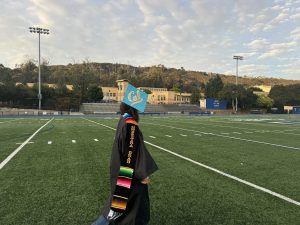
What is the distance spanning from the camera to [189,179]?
7.31 m

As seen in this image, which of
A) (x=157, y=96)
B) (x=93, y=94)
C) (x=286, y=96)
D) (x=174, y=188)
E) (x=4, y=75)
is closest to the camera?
(x=174, y=188)

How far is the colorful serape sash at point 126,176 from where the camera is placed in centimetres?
315

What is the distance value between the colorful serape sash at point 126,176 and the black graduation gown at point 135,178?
0.12 ft

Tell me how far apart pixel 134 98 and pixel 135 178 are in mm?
815

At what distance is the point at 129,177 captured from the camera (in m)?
3.17

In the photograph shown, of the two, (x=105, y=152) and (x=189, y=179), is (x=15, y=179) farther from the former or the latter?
(x=105, y=152)

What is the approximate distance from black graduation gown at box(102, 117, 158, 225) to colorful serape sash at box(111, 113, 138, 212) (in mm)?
37

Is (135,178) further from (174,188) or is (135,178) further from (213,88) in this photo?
(213,88)

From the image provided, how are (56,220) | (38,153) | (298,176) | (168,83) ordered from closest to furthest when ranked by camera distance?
(56,220) < (298,176) < (38,153) < (168,83)

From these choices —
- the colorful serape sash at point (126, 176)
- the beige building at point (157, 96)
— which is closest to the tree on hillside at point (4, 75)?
the beige building at point (157, 96)

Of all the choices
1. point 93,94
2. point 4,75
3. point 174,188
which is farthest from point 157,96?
point 174,188

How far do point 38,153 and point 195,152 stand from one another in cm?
552

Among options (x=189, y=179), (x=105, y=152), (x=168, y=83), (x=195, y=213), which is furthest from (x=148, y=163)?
(x=168, y=83)

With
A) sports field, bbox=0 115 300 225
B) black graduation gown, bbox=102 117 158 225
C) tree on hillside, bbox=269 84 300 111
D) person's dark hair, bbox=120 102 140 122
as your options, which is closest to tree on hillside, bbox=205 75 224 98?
tree on hillside, bbox=269 84 300 111
